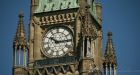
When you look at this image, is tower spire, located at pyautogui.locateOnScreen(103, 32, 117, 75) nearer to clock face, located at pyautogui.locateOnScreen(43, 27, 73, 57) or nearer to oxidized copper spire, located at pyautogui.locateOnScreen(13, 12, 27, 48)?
clock face, located at pyautogui.locateOnScreen(43, 27, 73, 57)

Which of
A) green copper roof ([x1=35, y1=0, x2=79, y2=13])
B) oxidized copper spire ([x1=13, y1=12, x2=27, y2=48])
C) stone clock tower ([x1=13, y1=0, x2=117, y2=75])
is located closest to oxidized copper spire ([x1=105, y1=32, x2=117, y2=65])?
stone clock tower ([x1=13, y1=0, x2=117, y2=75])

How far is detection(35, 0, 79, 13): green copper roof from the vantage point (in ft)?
327

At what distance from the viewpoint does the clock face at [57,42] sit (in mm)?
98062

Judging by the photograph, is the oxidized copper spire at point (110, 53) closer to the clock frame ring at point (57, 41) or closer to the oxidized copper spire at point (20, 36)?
the clock frame ring at point (57, 41)

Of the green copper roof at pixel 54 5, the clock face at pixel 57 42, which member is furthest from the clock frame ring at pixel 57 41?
the green copper roof at pixel 54 5

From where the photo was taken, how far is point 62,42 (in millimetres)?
98375

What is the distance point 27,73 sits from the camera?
9688 cm

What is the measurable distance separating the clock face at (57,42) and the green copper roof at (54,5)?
1.89m

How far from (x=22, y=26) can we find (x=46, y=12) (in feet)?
9.01

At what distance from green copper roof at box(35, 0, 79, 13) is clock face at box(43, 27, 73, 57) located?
1892 millimetres

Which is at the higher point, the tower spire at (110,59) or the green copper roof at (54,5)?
the green copper roof at (54,5)

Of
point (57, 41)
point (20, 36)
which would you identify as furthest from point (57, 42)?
point (20, 36)

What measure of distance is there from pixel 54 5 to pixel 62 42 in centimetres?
357

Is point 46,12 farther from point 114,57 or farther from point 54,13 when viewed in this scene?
point 114,57
